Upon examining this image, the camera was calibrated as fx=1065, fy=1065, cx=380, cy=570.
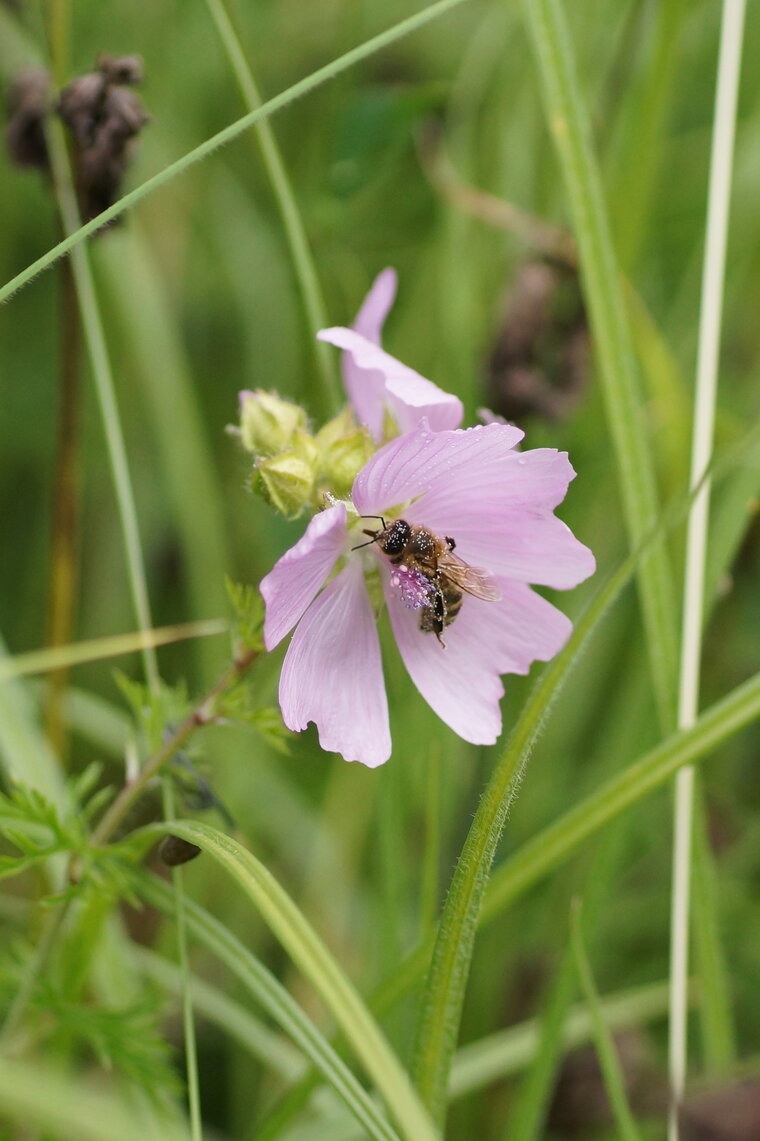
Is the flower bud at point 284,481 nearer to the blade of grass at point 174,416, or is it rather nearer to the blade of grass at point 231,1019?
the blade of grass at point 231,1019

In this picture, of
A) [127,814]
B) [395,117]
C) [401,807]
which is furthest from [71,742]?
[395,117]

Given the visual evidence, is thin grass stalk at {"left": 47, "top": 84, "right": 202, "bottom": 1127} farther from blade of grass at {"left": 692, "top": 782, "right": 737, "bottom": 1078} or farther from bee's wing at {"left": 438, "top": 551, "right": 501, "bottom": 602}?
blade of grass at {"left": 692, "top": 782, "right": 737, "bottom": 1078}

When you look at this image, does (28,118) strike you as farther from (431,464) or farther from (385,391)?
(431,464)

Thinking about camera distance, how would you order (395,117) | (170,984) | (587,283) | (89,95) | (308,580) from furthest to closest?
(395,117) < (170,984) < (587,283) < (89,95) < (308,580)

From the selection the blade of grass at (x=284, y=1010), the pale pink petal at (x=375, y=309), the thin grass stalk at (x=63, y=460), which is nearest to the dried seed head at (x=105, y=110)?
the thin grass stalk at (x=63, y=460)

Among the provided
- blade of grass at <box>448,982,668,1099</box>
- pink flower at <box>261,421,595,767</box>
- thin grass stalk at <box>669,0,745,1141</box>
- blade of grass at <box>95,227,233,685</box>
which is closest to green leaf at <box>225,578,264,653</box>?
pink flower at <box>261,421,595,767</box>

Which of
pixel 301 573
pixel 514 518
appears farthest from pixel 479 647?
pixel 301 573

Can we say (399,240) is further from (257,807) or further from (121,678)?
(121,678)
